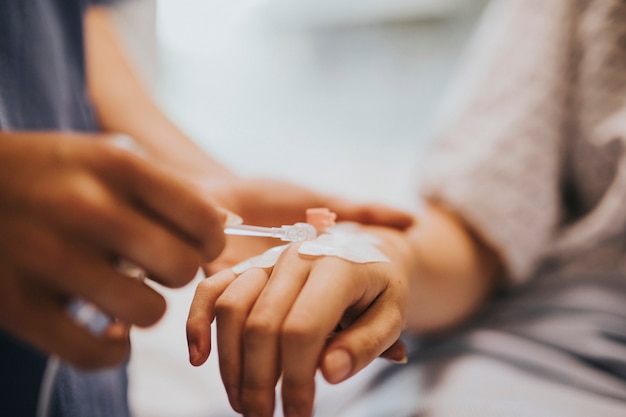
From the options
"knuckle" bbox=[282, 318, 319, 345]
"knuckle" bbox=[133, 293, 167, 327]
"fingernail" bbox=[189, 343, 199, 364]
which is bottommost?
"fingernail" bbox=[189, 343, 199, 364]

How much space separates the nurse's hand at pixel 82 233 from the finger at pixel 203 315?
42 mm

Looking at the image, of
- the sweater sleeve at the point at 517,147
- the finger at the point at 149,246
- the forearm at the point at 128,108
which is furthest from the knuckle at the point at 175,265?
the sweater sleeve at the point at 517,147

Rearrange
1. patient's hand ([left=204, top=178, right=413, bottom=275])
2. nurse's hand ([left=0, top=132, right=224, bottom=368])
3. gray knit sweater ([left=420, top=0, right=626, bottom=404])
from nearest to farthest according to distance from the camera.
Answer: nurse's hand ([left=0, top=132, right=224, bottom=368]) → patient's hand ([left=204, top=178, right=413, bottom=275]) → gray knit sweater ([left=420, top=0, right=626, bottom=404])

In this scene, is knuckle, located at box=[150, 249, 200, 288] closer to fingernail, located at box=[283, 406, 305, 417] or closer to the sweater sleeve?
fingernail, located at box=[283, 406, 305, 417]

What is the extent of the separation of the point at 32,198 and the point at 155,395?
1.32ft

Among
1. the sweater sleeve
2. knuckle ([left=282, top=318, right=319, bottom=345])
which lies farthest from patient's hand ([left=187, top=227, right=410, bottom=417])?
the sweater sleeve

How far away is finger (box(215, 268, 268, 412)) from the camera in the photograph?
23cm

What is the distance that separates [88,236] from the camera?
7.0 inches

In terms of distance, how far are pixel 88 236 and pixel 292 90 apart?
1.30 m

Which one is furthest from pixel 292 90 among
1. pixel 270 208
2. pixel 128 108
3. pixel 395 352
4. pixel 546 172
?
pixel 395 352

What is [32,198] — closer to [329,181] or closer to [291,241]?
[291,241]

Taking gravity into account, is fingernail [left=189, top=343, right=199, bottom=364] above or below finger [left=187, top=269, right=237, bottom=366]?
below

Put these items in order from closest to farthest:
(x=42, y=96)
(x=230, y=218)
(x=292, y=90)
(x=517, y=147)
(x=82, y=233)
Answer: (x=82, y=233)
(x=230, y=218)
(x=42, y=96)
(x=517, y=147)
(x=292, y=90)

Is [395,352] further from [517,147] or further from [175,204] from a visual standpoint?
[517,147]
